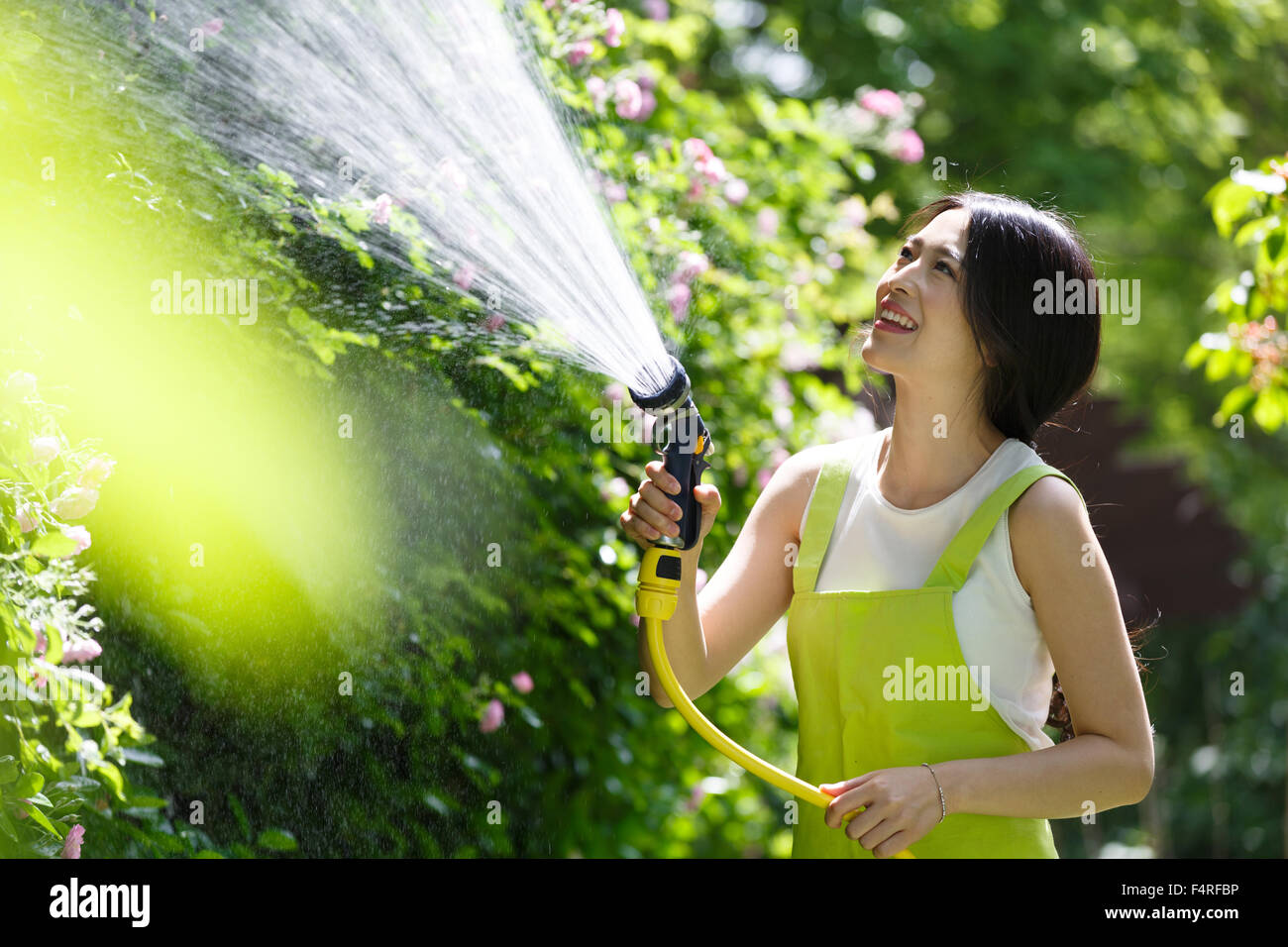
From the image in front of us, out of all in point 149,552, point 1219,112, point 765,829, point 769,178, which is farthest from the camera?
point 1219,112

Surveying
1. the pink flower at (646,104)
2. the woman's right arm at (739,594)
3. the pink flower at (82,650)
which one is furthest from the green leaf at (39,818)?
the pink flower at (646,104)

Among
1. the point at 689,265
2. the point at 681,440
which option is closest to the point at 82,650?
the point at 681,440

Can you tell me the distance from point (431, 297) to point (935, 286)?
3.66 feet

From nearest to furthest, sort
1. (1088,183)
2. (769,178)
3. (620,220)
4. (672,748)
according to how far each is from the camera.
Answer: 1. (620,220)
2. (672,748)
3. (769,178)
4. (1088,183)

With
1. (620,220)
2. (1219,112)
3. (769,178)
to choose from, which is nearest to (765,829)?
(769,178)

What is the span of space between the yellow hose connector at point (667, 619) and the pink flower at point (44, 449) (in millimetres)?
944

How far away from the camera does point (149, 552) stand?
7.54 feet

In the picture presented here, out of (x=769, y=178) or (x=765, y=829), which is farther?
(x=765, y=829)

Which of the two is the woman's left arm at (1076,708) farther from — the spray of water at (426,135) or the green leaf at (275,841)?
the green leaf at (275,841)

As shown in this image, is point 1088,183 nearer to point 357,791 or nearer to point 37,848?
point 357,791

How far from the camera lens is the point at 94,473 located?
1.99m

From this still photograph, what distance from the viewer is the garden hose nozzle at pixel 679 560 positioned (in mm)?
1876

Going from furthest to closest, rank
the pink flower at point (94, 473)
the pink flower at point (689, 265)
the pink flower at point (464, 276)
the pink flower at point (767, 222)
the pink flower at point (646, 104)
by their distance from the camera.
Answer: the pink flower at point (767, 222), the pink flower at point (646, 104), the pink flower at point (689, 265), the pink flower at point (464, 276), the pink flower at point (94, 473)

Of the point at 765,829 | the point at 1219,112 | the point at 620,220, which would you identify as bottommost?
the point at 765,829
